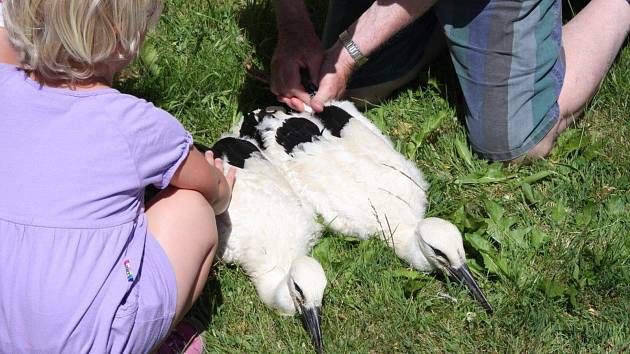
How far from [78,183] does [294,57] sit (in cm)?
169

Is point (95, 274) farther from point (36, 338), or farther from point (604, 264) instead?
point (604, 264)

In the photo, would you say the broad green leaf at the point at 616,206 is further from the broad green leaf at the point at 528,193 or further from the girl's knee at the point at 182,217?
the girl's knee at the point at 182,217

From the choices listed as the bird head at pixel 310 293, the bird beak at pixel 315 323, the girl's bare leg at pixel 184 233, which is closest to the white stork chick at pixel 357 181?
the bird head at pixel 310 293

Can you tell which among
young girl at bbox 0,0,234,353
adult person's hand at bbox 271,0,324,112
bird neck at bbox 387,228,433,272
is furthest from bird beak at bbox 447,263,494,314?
young girl at bbox 0,0,234,353

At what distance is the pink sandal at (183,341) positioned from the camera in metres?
3.40

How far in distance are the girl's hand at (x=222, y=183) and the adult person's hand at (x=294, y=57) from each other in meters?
0.58

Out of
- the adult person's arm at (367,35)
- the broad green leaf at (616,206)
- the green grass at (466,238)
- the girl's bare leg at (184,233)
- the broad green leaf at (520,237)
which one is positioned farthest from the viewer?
the adult person's arm at (367,35)

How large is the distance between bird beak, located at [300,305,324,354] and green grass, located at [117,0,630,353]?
0.07 meters

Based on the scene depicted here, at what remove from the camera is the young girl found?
273cm

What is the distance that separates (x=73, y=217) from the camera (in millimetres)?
2756

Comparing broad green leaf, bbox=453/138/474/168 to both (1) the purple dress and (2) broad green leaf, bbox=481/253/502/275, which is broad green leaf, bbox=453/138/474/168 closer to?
(2) broad green leaf, bbox=481/253/502/275

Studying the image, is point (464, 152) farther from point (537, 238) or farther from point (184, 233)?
point (184, 233)

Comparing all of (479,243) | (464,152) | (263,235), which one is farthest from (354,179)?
(464,152)

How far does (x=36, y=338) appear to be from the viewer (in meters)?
2.78
